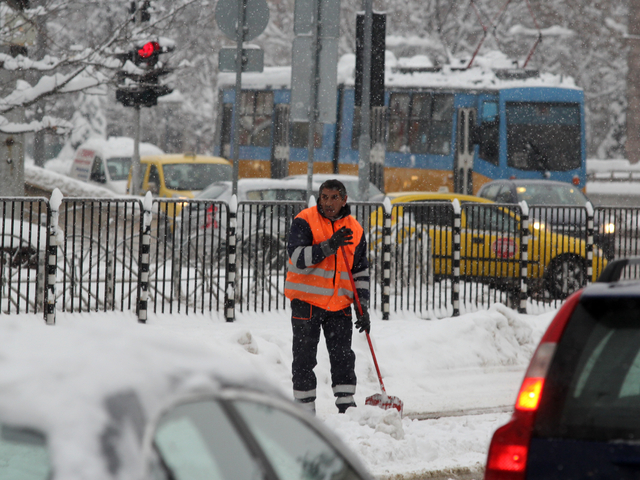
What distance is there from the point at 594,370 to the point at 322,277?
3.72 metres

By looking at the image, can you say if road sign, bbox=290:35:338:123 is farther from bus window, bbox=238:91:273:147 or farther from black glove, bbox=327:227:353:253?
bus window, bbox=238:91:273:147

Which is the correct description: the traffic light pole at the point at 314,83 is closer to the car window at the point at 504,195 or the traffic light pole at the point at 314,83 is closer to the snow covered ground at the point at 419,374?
the snow covered ground at the point at 419,374

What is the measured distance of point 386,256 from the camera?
11.6m

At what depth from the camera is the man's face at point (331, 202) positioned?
6387 millimetres

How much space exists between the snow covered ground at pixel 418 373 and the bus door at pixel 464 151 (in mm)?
10974

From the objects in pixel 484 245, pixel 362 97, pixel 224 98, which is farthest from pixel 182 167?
pixel 484 245

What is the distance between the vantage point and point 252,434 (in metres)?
1.91

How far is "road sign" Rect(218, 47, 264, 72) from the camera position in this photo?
35.0 feet

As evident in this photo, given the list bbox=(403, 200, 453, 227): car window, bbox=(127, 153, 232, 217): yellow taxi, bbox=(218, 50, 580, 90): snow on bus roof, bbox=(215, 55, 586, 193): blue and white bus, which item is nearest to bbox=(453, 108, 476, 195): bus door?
bbox=(215, 55, 586, 193): blue and white bus

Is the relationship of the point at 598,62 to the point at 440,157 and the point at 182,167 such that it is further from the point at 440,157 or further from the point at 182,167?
the point at 182,167

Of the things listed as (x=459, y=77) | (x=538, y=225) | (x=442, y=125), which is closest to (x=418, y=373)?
(x=538, y=225)

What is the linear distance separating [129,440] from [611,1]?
160 feet

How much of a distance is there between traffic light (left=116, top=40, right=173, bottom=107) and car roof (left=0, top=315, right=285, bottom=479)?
9.74 m

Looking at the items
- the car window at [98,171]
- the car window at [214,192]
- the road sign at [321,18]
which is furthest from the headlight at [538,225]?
the car window at [98,171]
